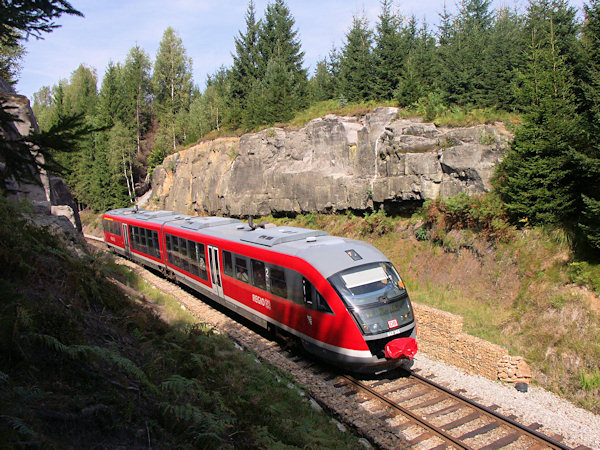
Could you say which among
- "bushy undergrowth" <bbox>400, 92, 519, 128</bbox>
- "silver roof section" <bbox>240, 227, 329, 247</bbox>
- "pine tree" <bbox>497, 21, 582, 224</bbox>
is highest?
"bushy undergrowth" <bbox>400, 92, 519, 128</bbox>

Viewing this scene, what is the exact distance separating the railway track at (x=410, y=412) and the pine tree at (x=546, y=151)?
723 centimetres

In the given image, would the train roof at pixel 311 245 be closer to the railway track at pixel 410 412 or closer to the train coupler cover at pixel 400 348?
the train coupler cover at pixel 400 348

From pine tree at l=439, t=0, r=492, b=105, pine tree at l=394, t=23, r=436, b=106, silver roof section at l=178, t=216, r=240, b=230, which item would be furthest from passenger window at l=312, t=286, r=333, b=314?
pine tree at l=439, t=0, r=492, b=105

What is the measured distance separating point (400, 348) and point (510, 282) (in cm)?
594

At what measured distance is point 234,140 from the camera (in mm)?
32312

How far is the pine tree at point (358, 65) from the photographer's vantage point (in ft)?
90.0

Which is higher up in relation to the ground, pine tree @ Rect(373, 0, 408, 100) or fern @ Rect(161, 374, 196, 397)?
pine tree @ Rect(373, 0, 408, 100)

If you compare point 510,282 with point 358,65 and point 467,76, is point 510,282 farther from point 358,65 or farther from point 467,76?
point 358,65

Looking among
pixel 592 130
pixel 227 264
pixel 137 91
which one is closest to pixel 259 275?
pixel 227 264

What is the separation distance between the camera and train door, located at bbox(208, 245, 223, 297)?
13703 mm

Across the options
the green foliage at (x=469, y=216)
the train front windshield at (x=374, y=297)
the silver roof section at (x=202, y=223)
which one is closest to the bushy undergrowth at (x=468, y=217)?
the green foliage at (x=469, y=216)

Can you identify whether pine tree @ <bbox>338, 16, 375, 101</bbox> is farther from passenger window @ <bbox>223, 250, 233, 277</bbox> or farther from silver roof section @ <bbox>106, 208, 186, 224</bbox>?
passenger window @ <bbox>223, 250, 233, 277</bbox>

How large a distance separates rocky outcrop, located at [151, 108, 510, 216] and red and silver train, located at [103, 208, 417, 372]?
761cm

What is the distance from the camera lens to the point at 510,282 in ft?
41.4
